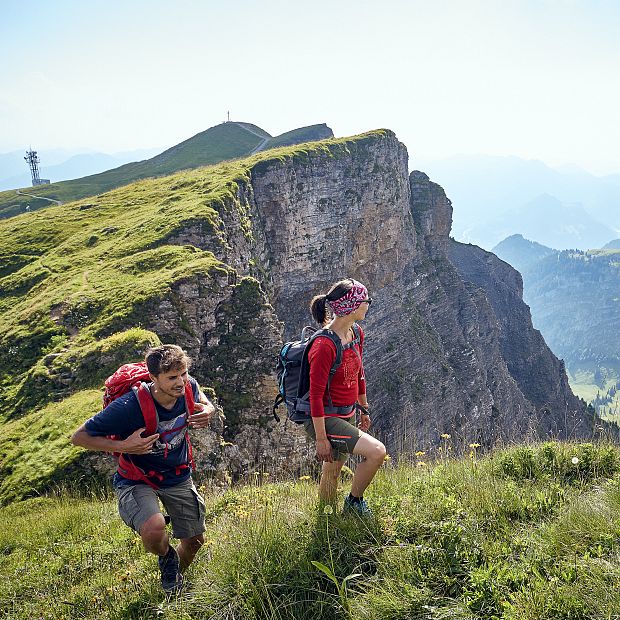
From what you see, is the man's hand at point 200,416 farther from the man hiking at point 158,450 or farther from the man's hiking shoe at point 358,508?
the man's hiking shoe at point 358,508

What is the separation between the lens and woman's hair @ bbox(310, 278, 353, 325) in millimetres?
6477

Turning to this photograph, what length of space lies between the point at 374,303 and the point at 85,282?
36.3 meters

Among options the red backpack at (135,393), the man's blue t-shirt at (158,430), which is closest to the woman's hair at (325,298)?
the man's blue t-shirt at (158,430)

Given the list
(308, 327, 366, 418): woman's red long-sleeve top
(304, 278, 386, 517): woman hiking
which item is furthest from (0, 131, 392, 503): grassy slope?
(308, 327, 366, 418): woman's red long-sleeve top

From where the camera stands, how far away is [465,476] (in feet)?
22.7

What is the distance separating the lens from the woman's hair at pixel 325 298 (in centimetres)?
648

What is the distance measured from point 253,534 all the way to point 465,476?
3.22 meters

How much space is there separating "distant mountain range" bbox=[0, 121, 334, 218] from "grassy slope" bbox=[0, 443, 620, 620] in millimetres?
57537

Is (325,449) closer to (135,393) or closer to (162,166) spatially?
(135,393)

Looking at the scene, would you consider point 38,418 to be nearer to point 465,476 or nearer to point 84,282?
point 84,282

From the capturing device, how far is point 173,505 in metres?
5.86

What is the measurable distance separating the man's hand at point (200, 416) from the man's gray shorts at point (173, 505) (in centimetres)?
70

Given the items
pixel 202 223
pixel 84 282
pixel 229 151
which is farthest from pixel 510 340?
pixel 84 282

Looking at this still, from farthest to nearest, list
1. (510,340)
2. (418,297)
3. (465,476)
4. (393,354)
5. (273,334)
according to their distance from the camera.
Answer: (510,340) → (418,297) → (393,354) → (273,334) → (465,476)
